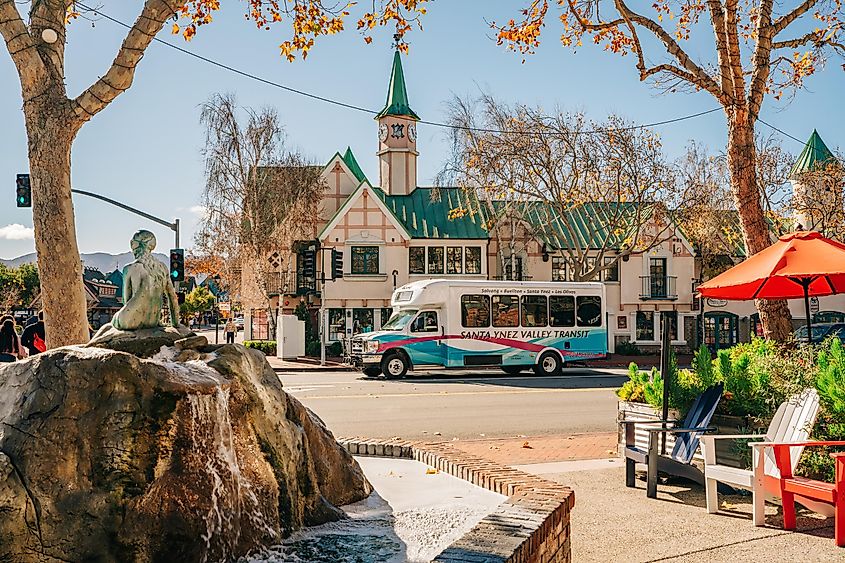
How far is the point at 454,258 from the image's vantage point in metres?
42.0

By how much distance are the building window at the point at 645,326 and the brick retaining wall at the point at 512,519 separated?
37190 mm

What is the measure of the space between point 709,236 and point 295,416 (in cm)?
3574

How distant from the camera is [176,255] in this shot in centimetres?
2289

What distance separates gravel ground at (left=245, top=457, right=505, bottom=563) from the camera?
5578 millimetres

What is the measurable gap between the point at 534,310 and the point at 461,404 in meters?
9.86

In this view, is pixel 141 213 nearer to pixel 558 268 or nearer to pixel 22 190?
pixel 22 190

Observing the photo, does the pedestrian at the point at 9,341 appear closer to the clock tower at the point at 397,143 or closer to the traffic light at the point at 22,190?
the traffic light at the point at 22,190

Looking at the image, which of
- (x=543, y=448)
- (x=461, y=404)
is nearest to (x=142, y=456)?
(x=543, y=448)

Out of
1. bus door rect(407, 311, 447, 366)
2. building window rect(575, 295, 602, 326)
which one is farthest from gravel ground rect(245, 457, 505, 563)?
building window rect(575, 295, 602, 326)

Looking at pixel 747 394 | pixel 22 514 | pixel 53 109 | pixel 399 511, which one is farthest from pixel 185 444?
pixel 747 394

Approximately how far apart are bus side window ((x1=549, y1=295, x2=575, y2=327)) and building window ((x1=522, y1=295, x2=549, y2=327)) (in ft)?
0.72

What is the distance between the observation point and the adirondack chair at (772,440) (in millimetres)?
7426

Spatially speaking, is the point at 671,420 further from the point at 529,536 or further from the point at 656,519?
the point at 529,536

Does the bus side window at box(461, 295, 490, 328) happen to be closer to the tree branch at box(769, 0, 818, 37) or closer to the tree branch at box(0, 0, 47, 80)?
the tree branch at box(769, 0, 818, 37)
